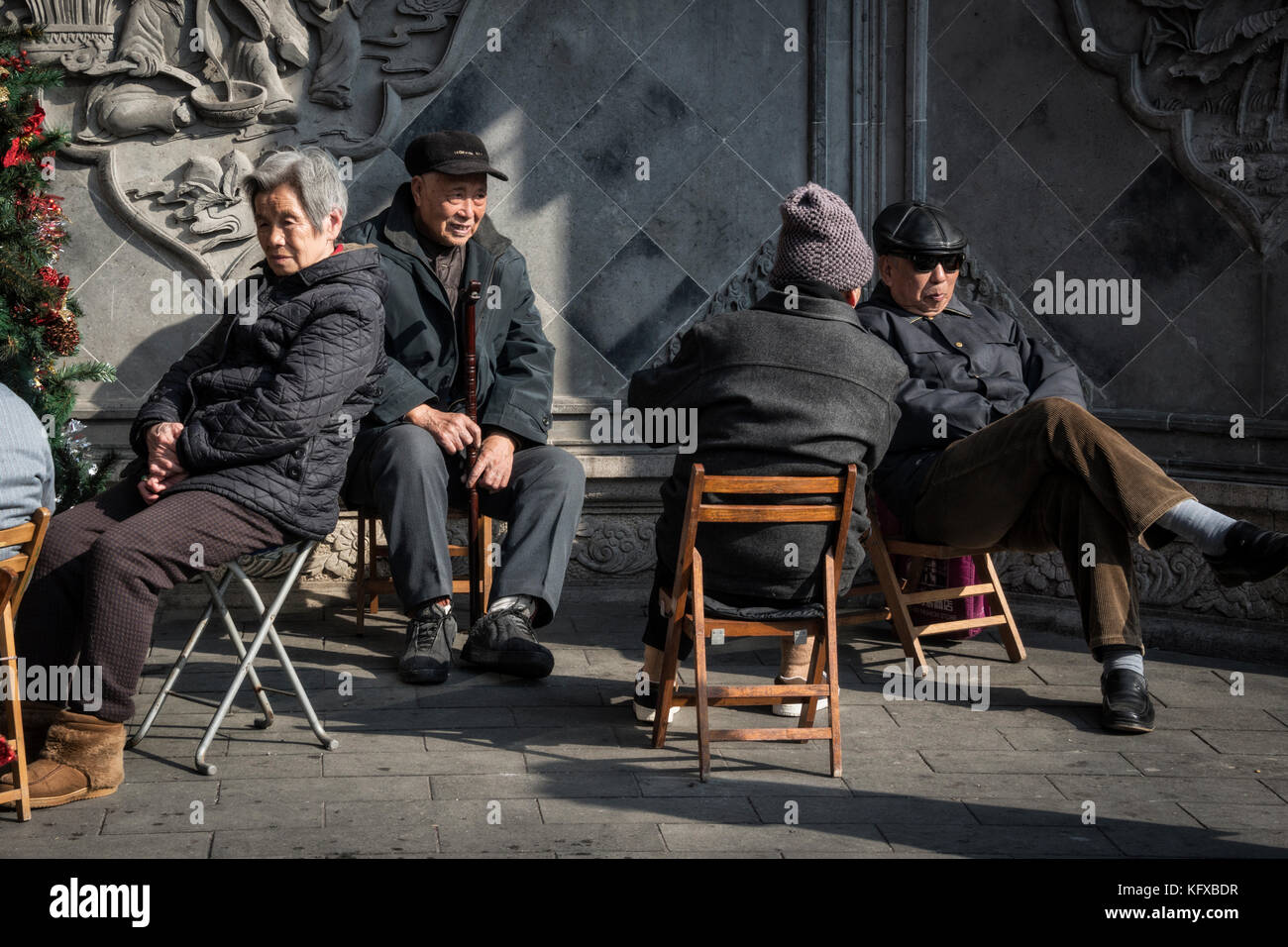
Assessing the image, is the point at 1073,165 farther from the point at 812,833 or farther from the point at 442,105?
the point at 812,833

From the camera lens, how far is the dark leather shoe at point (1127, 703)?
15.3 ft

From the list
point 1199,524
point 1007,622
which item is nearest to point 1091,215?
point 1007,622

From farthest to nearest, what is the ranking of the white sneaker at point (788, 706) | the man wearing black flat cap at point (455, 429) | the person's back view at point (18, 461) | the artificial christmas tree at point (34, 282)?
the artificial christmas tree at point (34, 282), the man wearing black flat cap at point (455, 429), the white sneaker at point (788, 706), the person's back view at point (18, 461)

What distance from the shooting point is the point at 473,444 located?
532 centimetres

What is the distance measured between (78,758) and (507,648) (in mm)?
1530

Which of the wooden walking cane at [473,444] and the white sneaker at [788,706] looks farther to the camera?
the wooden walking cane at [473,444]

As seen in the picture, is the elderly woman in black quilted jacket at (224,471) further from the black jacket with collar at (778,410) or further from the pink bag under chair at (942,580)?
the pink bag under chair at (942,580)

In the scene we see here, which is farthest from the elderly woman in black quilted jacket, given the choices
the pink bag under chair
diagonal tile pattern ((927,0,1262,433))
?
diagonal tile pattern ((927,0,1262,433))

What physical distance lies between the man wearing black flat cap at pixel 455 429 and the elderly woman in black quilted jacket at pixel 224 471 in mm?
478

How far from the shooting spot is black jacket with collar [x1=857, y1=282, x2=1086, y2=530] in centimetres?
532

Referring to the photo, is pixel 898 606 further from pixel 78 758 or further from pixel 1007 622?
pixel 78 758

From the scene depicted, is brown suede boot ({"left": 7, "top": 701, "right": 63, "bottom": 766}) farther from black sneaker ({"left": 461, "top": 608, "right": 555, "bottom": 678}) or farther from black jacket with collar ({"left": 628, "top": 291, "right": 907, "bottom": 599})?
black jacket with collar ({"left": 628, "top": 291, "right": 907, "bottom": 599})

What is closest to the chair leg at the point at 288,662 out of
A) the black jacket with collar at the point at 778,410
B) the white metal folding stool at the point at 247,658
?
the white metal folding stool at the point at 247,658

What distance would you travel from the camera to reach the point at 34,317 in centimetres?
535
